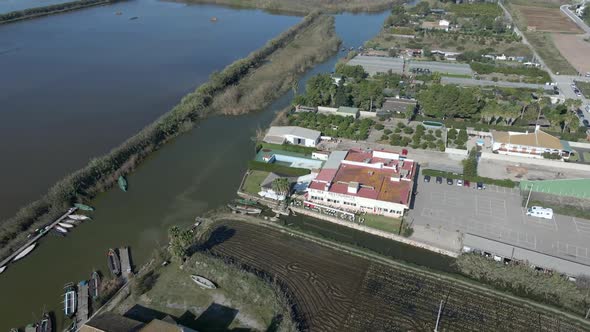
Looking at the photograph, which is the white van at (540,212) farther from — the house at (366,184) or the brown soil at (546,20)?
the brown soil at (546,20)

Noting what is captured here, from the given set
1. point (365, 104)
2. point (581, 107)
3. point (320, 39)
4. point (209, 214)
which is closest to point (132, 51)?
point (320, 39)

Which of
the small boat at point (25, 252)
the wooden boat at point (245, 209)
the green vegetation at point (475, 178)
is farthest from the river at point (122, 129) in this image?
the green vegetation at point (475, 178)

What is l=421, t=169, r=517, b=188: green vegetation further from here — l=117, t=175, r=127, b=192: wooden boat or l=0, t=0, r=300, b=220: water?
l=0, t=0, r=300, b=220: water

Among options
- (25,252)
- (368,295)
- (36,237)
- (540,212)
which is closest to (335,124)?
(540,212)

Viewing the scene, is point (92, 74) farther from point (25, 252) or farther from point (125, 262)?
point (125, 262)

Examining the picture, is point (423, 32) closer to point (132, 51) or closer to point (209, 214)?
point (132, 51)
